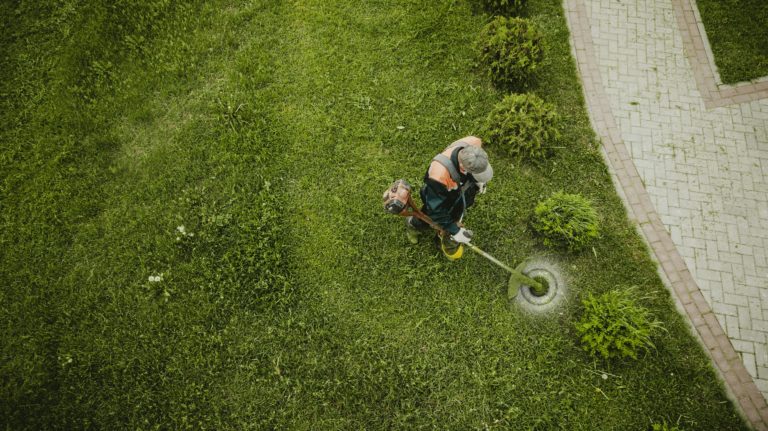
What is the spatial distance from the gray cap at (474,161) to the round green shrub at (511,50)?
3.03m

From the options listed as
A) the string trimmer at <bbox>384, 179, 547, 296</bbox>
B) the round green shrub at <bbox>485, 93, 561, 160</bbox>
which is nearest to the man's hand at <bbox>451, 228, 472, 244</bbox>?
the string trimmer at <bbox>384, 179, 547, 296</bbox>

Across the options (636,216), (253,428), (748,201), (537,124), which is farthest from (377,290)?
(748,201)

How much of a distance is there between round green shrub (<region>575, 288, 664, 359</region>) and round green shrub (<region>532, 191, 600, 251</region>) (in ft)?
2.71

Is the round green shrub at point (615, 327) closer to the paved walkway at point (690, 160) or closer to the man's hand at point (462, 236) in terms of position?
the paved walkway at point (690, 160)

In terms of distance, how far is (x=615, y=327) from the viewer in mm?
5629

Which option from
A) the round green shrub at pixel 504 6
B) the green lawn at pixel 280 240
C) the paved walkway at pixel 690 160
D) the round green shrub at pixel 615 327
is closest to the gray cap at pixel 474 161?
the green lawn at pixel 280 240

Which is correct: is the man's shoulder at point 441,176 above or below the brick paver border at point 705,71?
above

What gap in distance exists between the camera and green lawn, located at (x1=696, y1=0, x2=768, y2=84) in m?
7.86

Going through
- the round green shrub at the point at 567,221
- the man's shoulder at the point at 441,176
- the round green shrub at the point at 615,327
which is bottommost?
the round green shrub at the point at 615,327

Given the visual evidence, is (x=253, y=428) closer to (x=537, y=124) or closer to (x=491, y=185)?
(x=491, y=185)

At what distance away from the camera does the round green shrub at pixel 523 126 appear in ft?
22.5

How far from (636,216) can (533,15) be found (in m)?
4.26

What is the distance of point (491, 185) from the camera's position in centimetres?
695

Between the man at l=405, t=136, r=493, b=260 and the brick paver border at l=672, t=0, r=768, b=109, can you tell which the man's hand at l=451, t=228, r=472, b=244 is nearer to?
the man at l=405, t=136, r=493, b=260
